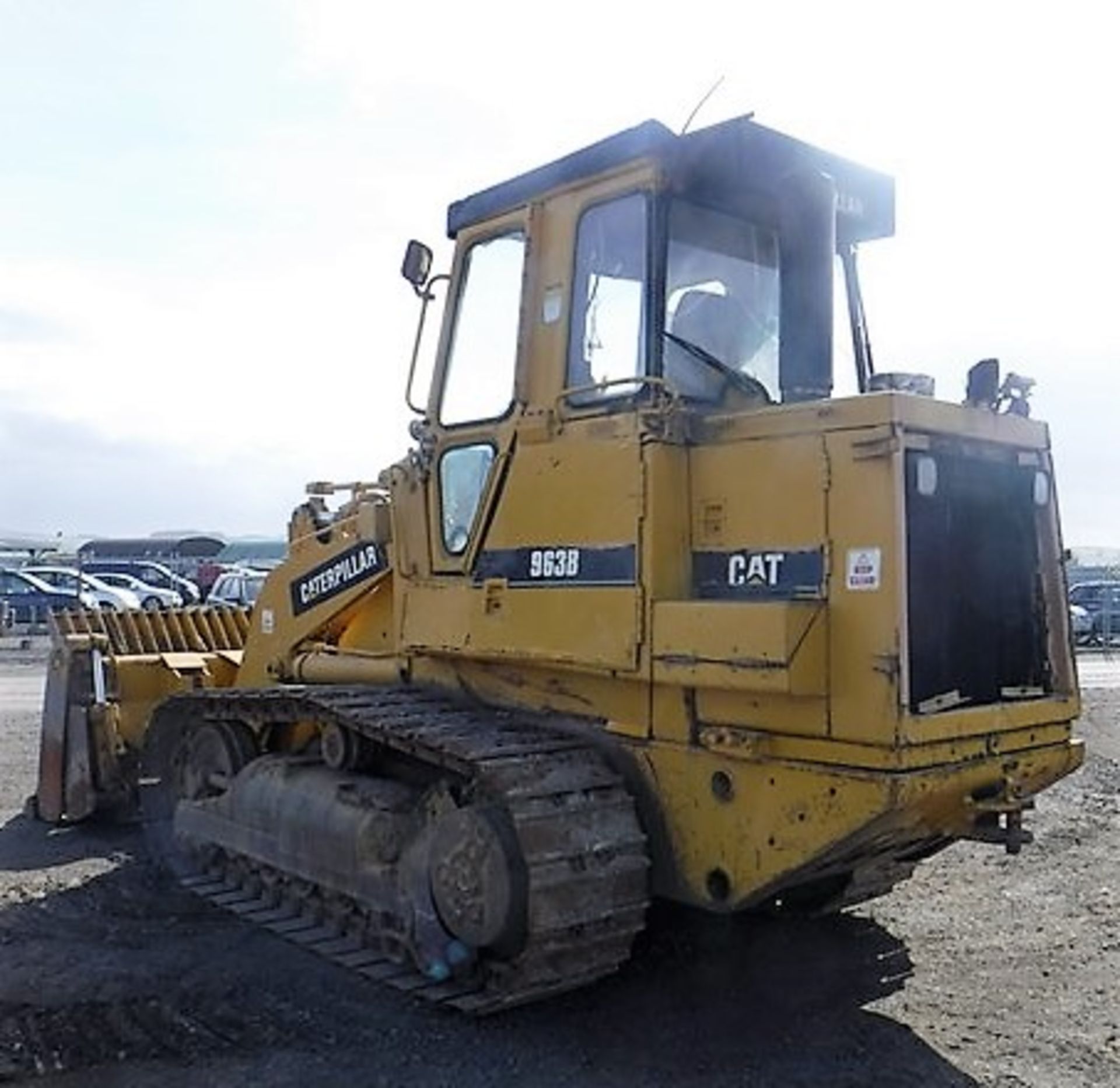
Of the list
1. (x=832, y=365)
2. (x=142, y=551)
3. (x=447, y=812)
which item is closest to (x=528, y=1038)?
(x=447, y=812)

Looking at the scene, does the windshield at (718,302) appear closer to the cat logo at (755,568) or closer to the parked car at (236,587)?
the cat logo at (755,568)

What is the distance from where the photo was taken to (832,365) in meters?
6.26

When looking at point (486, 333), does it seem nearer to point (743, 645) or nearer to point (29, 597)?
point (743, 645)

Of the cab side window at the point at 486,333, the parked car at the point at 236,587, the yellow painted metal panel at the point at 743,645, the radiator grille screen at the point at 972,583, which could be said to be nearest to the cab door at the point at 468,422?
the cab side window at the point at 486,333

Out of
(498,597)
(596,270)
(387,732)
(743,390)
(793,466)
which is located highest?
(596,270)

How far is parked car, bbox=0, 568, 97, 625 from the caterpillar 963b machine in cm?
2511

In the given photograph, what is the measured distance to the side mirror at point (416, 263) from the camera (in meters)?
6.78

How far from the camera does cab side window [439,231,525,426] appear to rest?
6426 millimetres

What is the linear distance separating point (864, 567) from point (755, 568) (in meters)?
0.52

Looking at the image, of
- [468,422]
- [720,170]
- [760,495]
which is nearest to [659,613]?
[760,495]

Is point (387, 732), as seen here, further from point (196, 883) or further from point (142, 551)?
point (142, 551)

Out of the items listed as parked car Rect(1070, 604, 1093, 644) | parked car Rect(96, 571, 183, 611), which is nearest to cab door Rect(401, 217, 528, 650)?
parked car Rect(96, 571, 183, 611)

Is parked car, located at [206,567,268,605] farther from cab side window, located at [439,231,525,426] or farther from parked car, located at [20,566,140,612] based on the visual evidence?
cab side window, located at [439,231,525,426]

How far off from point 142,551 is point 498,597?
2053 inches
